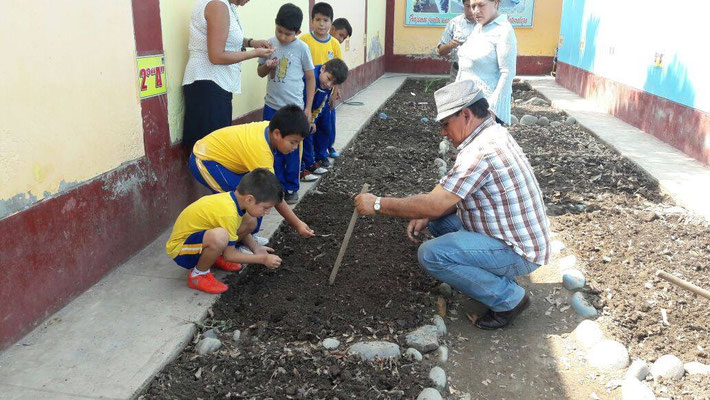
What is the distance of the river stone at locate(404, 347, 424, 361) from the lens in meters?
2.88

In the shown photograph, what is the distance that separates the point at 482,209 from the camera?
3166 millimetres

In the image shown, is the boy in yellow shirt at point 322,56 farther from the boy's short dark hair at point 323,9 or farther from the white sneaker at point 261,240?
the white sneaker at point 261,240

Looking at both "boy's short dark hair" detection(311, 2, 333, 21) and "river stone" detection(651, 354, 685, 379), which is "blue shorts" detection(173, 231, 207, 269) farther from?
"boy's short dark hair" detection(311, 2, 333, 21)

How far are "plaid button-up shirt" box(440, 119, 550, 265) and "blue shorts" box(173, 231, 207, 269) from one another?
4.55 ft

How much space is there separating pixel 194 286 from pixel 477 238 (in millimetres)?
1638

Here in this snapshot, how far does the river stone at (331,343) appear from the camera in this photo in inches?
115

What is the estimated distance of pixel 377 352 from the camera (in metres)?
2.86

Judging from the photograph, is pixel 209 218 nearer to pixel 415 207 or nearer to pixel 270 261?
pixel 270 261

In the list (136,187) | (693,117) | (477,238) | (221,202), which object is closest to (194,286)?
(221,202)

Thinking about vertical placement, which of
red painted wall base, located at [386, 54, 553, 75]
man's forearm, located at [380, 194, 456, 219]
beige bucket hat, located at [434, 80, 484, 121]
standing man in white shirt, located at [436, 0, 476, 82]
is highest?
standing man in white shirt, located at [436, 0, 476, 82]

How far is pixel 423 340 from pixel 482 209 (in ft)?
2.52

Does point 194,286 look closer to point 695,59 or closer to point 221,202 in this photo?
point 221,202

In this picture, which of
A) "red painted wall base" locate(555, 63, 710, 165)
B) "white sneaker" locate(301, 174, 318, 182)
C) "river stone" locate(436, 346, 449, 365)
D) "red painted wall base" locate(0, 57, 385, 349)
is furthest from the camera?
"red painted wall base" locate(555, 63, 710, 165)

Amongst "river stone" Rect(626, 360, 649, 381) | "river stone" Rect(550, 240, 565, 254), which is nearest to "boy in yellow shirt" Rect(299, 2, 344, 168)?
"river stone" Rect(550, 240, 565, 254)
